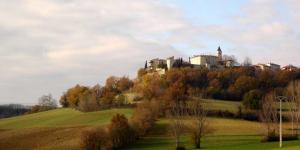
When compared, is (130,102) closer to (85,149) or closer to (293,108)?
(293,108)

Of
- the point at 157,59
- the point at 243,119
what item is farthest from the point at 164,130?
the point at 157,59

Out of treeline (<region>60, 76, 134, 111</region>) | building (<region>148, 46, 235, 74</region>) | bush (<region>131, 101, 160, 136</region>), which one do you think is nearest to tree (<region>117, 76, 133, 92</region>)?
treeline (<region>60, 76, 134, 111</region>)

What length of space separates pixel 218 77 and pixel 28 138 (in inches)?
2926

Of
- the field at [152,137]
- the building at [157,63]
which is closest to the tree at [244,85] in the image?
the field at [152,137]

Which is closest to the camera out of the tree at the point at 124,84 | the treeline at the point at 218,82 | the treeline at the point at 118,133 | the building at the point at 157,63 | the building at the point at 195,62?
the treeline at the point at 118,133

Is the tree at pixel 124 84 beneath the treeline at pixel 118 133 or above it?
above

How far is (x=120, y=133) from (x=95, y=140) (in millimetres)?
5342

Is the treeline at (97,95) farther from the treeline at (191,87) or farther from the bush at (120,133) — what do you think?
the bush at (120,133)

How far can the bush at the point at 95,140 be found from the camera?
5700cm

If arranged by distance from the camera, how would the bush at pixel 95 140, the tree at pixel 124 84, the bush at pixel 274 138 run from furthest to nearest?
the tree at pixel 124 84 → the bush at pixel 95 140 → the bush at pixel 274 138

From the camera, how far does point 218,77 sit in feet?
442

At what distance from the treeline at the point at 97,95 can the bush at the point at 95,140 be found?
53512 mm

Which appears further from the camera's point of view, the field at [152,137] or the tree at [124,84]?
the tree at [124,84]

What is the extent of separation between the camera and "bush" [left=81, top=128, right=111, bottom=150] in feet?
187
